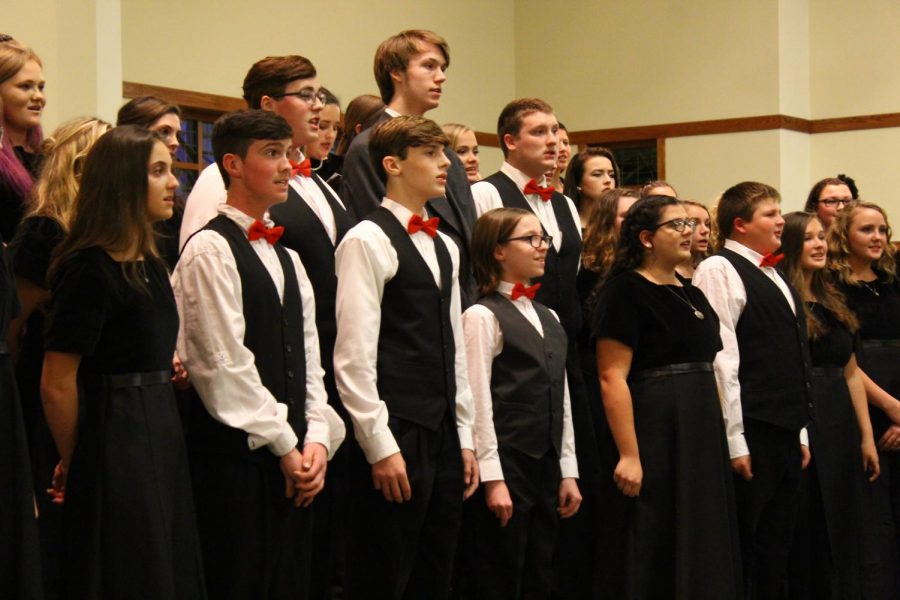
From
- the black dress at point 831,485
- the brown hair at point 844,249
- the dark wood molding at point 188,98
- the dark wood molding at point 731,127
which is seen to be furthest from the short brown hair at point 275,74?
the dark wood molding at point 731,127

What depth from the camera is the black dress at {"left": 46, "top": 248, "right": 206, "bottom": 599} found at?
2.56 metres

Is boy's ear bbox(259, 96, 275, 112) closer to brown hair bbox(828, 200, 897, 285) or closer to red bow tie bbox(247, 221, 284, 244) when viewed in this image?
red bow tie bbox(247, 221, 284, 244)

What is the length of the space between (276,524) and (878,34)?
6.82 meters

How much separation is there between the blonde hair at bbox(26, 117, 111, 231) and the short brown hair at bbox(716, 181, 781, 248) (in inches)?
89.2

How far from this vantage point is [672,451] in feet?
12.5

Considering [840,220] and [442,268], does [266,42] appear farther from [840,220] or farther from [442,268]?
[442,268]

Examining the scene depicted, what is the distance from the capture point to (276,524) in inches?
111

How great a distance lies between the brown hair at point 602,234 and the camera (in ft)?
13.8

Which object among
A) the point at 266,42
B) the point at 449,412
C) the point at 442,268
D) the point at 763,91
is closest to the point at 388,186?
the point at 442,268

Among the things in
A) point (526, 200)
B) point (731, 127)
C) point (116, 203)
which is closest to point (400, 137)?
point (526, 200)

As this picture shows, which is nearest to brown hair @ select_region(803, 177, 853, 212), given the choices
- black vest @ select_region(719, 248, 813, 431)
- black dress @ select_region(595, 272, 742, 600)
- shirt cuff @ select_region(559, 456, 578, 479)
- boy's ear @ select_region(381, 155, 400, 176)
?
black vest @ select_region(719, 248, 813, 431)

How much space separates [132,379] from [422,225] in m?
0.94

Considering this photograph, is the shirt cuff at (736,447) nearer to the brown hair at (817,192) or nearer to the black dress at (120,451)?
the brown hair at (817,192)

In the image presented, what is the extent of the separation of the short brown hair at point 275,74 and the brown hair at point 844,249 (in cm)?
241
